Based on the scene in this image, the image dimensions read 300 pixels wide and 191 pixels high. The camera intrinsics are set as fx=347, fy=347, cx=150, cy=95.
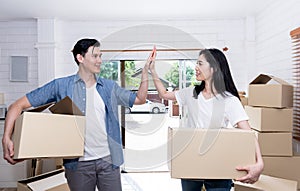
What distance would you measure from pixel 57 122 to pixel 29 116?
0.13 meters

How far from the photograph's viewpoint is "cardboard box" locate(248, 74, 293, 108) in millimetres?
2654

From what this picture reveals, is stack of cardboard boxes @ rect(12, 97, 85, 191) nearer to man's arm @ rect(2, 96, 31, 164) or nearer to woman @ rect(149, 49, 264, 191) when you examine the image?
man's arm @ rect(2, 96, 31, 164)

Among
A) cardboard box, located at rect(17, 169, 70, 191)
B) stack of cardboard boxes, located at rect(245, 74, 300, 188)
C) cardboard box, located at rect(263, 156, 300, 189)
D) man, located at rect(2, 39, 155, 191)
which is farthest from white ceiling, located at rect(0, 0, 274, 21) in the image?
man, located at rect(2, 39, 155, 191)

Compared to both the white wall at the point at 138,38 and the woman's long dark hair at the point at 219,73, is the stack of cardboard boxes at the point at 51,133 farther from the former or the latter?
the white wall at the point at 138,38

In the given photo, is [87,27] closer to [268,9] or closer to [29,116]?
[268,9]

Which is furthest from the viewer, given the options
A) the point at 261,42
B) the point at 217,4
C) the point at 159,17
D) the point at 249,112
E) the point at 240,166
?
the point at 159,17

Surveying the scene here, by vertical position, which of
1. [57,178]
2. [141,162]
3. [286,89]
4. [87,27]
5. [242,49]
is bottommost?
[57,178]

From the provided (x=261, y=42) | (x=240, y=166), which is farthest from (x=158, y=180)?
(x=240, y=166)

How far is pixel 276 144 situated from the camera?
9.04 feet

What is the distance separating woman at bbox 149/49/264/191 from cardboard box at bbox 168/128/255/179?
9 centimetres

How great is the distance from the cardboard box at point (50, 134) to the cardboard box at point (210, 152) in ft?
1.48

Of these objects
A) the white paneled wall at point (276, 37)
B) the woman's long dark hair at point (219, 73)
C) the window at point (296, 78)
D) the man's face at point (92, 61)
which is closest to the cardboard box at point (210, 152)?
the woman's long dark hair at point (219, 73)

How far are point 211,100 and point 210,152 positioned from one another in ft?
0.88

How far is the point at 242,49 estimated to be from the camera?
441 cm
